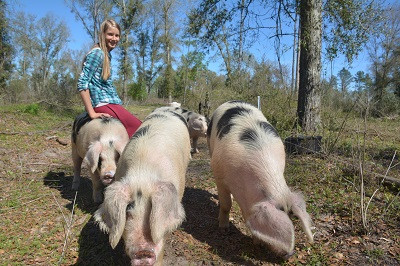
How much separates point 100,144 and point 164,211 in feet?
6.35

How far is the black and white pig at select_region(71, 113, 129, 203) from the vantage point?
357cm

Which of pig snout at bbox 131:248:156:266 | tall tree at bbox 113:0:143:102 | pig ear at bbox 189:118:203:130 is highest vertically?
tall tree at bbox 113:0:143:102

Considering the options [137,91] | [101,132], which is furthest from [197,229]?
[137,91]

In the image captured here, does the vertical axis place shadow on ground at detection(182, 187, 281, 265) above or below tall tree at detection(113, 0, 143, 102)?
below

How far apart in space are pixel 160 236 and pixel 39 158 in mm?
5660

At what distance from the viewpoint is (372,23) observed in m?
6.73

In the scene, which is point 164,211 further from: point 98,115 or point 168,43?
point 168,43

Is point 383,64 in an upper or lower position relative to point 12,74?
upper

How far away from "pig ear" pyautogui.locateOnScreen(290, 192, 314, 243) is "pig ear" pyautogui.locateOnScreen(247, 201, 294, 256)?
174 millimetres

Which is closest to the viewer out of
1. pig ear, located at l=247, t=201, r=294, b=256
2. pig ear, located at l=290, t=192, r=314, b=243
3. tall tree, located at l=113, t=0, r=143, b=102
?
pig ear, located at l=247, t=201, r=294, b=256

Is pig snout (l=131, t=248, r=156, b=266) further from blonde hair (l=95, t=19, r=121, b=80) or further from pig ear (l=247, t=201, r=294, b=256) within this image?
blonde hair (l=95, t=19, r=121, b=80)

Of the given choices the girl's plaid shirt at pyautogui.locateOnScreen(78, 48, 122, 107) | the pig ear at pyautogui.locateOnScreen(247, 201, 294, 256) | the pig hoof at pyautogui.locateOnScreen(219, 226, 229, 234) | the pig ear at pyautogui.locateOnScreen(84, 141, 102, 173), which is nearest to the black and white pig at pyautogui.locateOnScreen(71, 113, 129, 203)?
the pig ear at pyautogui.locateOnScreen(84, 141, 102, 173)

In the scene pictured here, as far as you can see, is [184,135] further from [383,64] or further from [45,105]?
[383,64]

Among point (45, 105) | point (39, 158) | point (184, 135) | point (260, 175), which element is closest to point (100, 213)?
point (260, 175)
